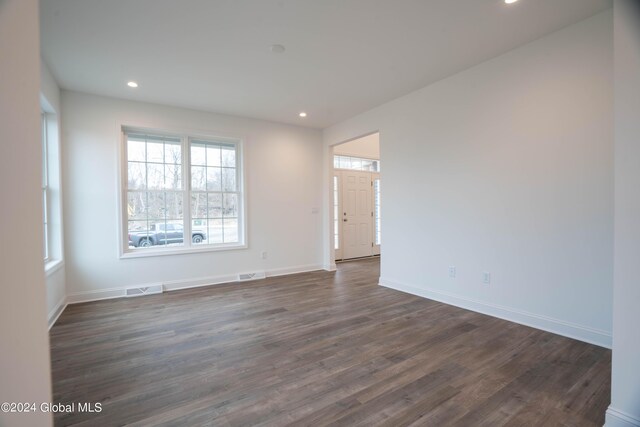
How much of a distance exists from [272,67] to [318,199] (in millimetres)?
2986

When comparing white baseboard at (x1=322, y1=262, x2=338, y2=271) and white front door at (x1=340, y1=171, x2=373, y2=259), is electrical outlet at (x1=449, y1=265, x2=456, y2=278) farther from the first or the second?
white front door at (x1=340, y1=171, x2=373, y2=259)

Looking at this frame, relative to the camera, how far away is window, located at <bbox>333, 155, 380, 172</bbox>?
21.9 ft

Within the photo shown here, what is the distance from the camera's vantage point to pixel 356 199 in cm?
689

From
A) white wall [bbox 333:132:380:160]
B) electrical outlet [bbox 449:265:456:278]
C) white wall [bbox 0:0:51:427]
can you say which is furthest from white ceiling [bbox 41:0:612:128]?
white wall [bbox 333:132:380:160]

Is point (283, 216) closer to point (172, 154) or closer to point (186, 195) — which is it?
point (186, 195)

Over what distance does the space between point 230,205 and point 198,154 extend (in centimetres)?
100

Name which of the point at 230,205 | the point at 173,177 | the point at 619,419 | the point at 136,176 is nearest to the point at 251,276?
the point at 230,205

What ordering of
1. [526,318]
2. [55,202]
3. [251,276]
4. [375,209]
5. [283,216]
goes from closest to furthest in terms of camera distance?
[526,318], [55,202], [251,276], [283,216], [375,209]

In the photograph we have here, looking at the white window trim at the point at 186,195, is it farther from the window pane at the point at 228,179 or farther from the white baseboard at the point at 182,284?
the white baseboard at the point at 182,284

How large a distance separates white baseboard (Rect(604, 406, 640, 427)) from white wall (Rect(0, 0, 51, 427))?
266 cm

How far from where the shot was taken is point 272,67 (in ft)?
10.8

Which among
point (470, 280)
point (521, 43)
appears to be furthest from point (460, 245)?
point (521, 43)

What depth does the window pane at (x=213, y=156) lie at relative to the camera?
4961mm

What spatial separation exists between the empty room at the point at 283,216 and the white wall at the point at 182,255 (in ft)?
0.12
